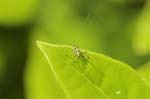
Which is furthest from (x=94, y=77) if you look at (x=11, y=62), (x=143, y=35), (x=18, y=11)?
(x=11, y=62)

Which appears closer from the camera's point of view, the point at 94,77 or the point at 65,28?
the point at 94,77

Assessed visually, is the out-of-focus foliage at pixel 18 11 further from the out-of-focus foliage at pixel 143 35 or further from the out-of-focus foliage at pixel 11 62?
the out-of-focus foliage at pixel 143 35

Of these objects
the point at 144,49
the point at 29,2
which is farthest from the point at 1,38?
the point at 144,49

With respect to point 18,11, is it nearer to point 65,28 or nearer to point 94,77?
point 65,28

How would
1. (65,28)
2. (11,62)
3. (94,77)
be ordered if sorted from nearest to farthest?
(94,77), (65,28), (11,62)

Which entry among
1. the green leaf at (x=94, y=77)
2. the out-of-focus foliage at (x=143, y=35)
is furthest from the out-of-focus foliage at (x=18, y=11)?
the green leaf at (x=94, y=77)

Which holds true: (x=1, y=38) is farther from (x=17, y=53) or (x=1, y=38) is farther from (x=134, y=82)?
(x=134, y=82)
